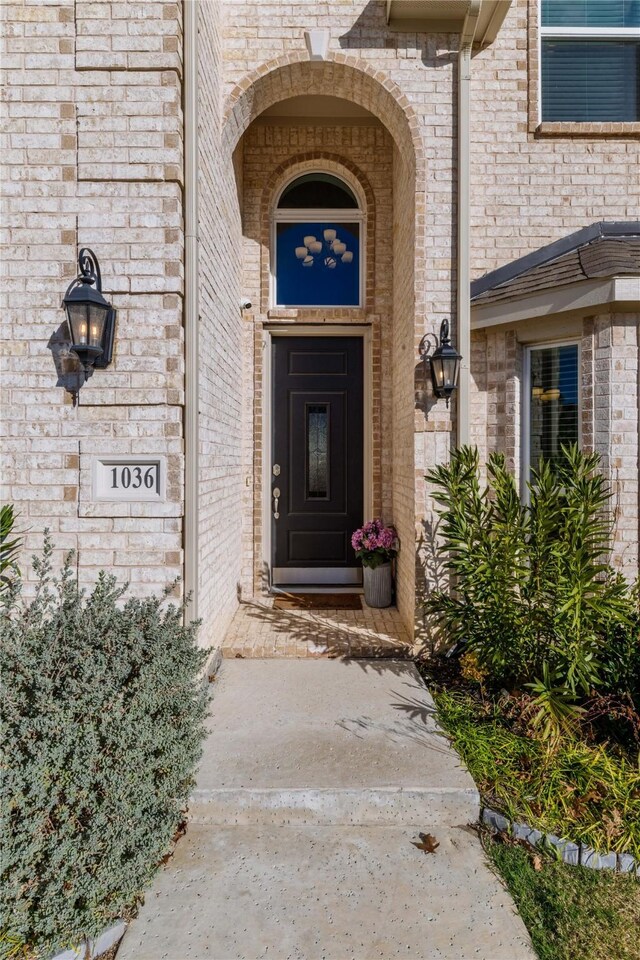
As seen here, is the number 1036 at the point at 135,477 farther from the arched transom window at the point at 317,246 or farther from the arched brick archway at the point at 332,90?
the arched transom window at the point at 317,246

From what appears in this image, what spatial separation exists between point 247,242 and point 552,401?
3160 mm

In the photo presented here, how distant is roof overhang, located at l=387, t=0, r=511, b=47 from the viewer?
361 cm

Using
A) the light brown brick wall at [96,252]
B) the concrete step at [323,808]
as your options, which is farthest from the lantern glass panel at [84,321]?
the concrete step at [323,808]

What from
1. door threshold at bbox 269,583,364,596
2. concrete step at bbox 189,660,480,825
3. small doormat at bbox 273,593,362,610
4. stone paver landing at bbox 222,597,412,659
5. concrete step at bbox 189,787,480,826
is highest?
door threshold at bbox 269,583,364,596

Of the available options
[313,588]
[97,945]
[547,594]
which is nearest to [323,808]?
[97,945]

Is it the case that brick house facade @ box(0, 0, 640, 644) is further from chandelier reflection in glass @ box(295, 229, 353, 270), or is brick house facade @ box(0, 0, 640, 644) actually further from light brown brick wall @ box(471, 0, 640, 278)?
chandelier reflection in glass @ box(295, 229, 353, 270)

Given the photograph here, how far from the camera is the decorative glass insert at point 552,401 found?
12.9 feet

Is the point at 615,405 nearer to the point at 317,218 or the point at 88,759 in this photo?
the point at 317,218

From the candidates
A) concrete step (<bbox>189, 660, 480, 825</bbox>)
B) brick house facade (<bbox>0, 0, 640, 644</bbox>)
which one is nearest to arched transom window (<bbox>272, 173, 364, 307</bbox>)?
brick house facade (<bbox>0, 0, 640, 644</bbox>)

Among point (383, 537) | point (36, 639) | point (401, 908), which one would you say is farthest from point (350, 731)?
point (383, 537)

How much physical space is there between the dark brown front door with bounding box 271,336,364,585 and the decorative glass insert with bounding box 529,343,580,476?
166 cm

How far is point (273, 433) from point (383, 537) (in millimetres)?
1525

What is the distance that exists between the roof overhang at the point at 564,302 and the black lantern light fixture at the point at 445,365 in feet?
1.65

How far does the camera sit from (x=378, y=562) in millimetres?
4703
